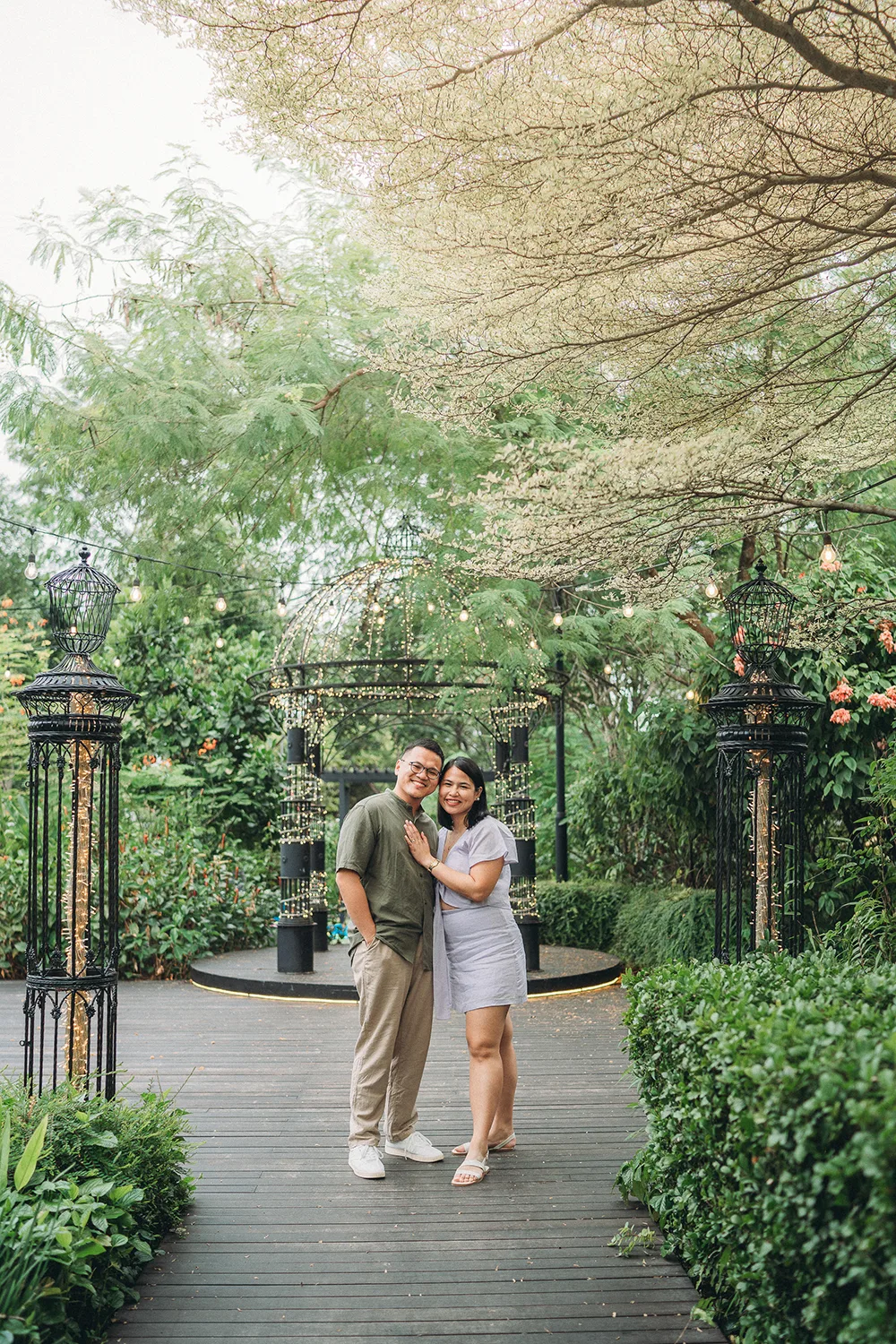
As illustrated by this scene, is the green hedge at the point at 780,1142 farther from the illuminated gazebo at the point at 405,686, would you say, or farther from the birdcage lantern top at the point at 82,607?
the illuminated gazebo at the point at 405,686

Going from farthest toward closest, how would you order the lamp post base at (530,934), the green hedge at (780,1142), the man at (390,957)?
the lamp post base at (530,934) → the man at (390,957) → the green hedge at (780,1142)

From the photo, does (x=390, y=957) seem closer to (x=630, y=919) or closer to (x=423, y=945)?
(x=423, y=945)

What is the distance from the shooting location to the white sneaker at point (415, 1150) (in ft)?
15.9

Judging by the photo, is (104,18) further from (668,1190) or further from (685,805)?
(685,805)

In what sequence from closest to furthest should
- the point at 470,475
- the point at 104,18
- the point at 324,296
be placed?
the point at 104,18, the point at 470,475, the point at 324,296

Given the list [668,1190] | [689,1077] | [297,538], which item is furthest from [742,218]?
[297,538]

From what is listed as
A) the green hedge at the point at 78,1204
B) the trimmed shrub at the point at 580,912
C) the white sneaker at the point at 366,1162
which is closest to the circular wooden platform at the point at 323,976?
the trimmed shrub at the point at 580,912

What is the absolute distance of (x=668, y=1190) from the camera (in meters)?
3.86

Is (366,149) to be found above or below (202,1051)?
above

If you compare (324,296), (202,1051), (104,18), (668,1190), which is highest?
(324,296)

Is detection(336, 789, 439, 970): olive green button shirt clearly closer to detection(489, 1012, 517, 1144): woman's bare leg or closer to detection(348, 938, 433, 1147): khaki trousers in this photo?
detection(348, 938, 433, 1147): khaki trousers

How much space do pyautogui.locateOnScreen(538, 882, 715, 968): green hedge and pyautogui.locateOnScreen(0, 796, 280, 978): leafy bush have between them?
11.2 feet

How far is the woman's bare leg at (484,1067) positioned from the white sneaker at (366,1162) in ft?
1.23

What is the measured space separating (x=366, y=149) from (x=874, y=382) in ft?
8.92
